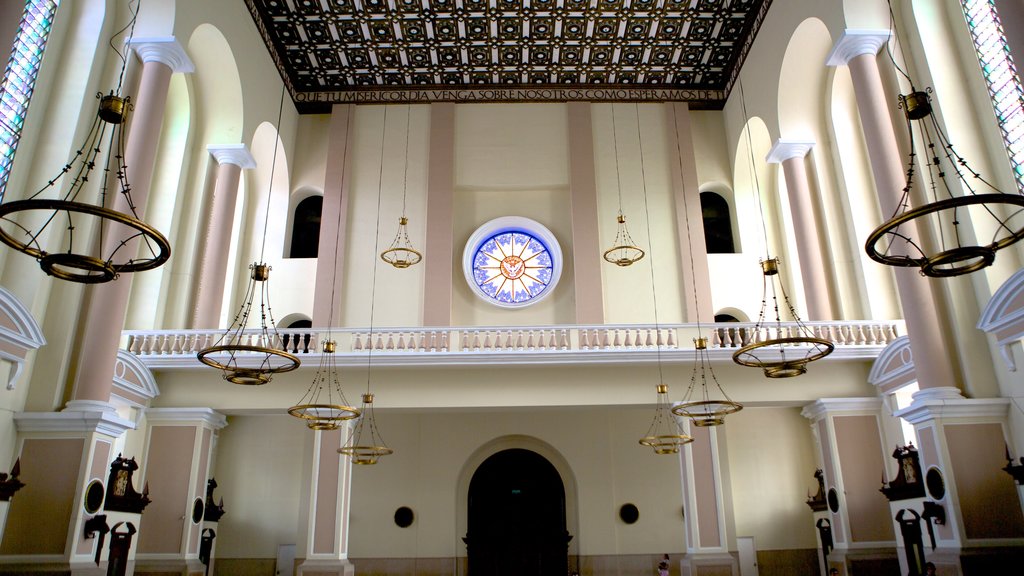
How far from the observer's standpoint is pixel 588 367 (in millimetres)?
13094

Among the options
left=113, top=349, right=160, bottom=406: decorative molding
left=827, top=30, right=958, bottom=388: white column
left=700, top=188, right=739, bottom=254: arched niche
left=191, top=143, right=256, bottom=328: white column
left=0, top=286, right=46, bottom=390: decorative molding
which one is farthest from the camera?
left=700, top=188, right=739, bottom=254: arched niche

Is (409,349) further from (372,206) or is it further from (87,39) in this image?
(87,39)

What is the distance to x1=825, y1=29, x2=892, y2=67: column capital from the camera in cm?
1139

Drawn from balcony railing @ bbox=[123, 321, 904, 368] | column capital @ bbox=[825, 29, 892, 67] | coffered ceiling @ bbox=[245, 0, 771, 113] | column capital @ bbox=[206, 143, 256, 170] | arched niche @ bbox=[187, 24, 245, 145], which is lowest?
balcony railing @ bbox=[123, 321, 904, 368]

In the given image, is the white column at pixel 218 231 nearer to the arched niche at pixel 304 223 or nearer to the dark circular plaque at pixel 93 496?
the arched niche at pixel 304 223

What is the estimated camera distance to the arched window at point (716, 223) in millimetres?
17531

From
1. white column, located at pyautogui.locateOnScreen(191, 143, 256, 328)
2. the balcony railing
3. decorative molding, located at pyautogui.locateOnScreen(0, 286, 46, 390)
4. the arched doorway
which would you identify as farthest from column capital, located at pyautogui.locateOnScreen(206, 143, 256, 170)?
the arched doorway

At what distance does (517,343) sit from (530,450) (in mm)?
4544

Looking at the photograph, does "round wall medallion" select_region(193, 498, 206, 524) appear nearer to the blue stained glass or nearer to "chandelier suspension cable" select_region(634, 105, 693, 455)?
the blue stained glass

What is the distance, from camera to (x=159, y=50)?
37.5 ft

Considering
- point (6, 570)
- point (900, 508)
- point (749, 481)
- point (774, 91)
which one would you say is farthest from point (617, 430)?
point (6, 570)

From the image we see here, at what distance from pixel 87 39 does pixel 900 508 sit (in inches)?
548

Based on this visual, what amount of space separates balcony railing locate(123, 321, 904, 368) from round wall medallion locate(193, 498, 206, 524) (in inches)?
94.9

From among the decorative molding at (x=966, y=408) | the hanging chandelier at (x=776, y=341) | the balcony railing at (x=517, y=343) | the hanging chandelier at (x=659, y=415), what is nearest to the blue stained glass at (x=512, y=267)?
the hanging chandelier at (x=659, y=415)
